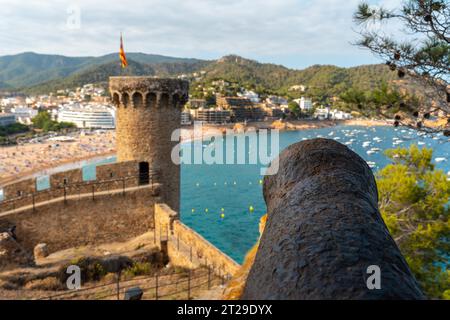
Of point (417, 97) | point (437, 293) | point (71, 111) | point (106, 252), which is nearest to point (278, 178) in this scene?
point (417, 97)

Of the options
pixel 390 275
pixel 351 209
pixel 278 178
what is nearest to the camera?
pixel 390 275

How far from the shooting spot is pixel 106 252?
38.6 ft

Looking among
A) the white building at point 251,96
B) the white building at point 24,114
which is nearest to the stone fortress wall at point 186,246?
the white building at point 24,114

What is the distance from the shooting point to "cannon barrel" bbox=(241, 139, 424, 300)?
1.22 metres

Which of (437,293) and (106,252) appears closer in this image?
(437,293)

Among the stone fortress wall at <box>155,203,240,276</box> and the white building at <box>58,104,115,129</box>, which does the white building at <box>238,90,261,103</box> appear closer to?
the white building at <box>58,104,115,129</box>

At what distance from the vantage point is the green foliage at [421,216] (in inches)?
366

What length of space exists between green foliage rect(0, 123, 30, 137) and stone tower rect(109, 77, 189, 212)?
84679mm

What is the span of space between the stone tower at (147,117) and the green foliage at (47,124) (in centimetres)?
8930

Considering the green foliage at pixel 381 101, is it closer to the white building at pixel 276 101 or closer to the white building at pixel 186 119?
the white building at pixel 186 119

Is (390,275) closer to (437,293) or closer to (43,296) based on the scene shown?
(43,296)

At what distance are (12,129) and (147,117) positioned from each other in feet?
293

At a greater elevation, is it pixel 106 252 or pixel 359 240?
pixel 359 240

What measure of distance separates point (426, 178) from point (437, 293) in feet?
11.0
